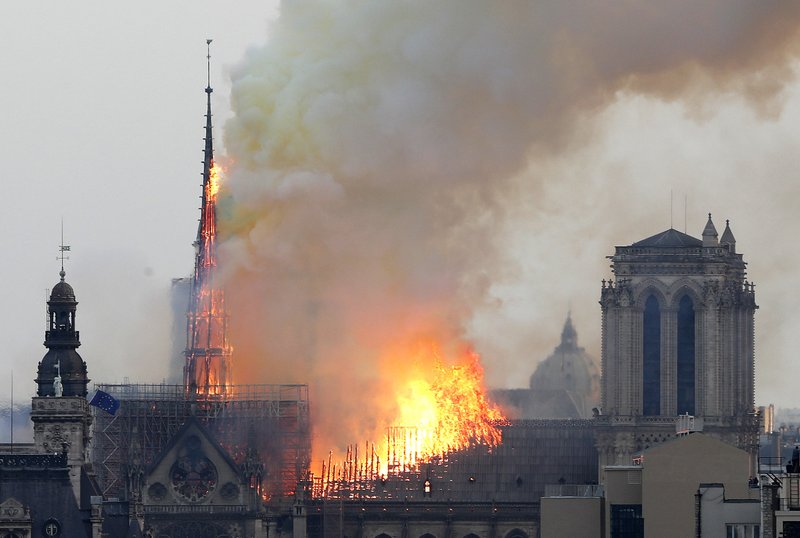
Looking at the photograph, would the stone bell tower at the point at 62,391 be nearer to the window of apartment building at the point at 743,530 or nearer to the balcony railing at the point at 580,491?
the balcony railing at the point at 580,491

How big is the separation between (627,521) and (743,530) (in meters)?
17.1

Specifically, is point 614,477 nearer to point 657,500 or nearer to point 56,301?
point 657,500

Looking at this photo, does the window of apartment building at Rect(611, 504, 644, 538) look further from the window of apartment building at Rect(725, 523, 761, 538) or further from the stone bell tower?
the stone bell tower

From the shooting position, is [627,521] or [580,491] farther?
[580,491]

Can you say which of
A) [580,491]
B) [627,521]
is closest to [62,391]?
[580,491]

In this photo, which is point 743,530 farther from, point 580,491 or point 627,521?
point 580,491

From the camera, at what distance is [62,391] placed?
18438cm

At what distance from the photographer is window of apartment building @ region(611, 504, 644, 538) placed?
437 ft

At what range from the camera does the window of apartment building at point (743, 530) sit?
116938 millimetres

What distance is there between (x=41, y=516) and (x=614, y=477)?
142ft

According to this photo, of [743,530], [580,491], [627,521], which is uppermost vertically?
[580,491]

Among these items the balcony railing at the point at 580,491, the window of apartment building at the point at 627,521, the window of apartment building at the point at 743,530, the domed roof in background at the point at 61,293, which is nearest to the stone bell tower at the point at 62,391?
the domed roof in background at the point at 61,293

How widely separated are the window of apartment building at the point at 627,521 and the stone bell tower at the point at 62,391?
4992cm

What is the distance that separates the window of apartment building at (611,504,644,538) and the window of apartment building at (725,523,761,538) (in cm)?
1438
